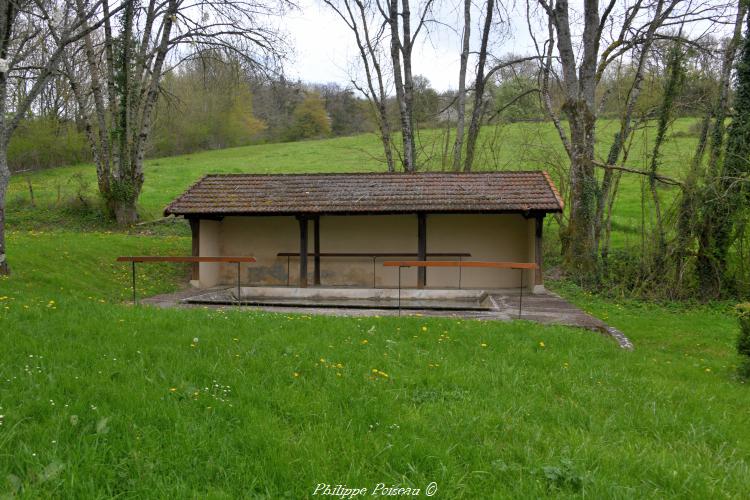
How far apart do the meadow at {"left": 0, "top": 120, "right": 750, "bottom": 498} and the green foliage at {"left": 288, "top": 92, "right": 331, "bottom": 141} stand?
1297 inches

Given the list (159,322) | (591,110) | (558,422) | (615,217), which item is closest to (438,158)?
(615,217)

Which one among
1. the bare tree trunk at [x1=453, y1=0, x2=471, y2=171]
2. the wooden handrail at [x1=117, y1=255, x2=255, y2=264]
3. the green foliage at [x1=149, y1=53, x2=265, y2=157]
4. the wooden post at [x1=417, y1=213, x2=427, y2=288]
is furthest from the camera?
the green foliage at [x1=149, y1=53, x2=265, y2=157]

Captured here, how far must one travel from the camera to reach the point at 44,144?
24188 millimetres

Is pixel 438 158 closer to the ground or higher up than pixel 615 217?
higher up

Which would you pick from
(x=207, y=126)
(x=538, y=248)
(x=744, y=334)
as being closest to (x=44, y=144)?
(x=207, y=126)

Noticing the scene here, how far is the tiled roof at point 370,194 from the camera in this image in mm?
11164

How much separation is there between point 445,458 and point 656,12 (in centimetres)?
1373

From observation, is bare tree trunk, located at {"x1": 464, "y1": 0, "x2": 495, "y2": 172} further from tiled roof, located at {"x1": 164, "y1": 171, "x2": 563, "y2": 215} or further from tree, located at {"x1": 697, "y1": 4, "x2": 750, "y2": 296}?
tree, located at {"x1": 697, "y1": 4, "x2": 750, "y2": 296}

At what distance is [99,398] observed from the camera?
128 inches

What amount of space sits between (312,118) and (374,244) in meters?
26.9

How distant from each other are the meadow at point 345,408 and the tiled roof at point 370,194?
473 centimetres

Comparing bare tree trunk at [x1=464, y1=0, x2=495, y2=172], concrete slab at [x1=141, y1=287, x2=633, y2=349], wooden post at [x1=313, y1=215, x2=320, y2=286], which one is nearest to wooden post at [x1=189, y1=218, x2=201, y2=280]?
concrete slab at [x1=141, y1=287, x2=633, y2=349]

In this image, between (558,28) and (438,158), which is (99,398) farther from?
(438,158)

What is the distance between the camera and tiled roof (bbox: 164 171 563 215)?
36.6ft
